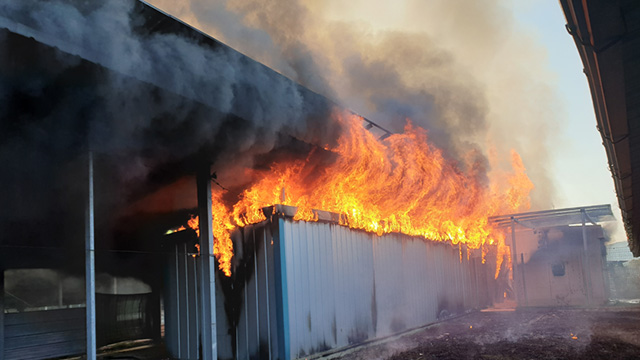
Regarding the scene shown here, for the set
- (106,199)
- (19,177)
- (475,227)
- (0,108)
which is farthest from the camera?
(475,227)

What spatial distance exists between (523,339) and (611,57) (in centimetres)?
892

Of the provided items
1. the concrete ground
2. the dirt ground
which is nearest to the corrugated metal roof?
the dirt ground

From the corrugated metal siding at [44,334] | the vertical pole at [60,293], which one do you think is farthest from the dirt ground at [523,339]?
the vertical pole at [60,293]

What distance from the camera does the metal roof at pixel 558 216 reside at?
18625 mm

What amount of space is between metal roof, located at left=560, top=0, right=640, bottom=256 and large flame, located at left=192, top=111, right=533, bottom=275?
6004mm

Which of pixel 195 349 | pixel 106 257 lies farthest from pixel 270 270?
pixel 106 257

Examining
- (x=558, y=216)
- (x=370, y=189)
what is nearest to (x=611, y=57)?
(x=370, y=189)

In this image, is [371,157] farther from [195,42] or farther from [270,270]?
[195,42]

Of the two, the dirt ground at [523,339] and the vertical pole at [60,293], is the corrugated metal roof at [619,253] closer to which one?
the dirt ground at [523,339]

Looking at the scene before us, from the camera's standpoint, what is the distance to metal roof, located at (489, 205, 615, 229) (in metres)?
18.6

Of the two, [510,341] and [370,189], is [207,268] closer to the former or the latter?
[370,189]

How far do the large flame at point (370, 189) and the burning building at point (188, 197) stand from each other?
0.17ft

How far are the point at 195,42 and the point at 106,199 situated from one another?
521cm

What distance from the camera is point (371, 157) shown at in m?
11.7
